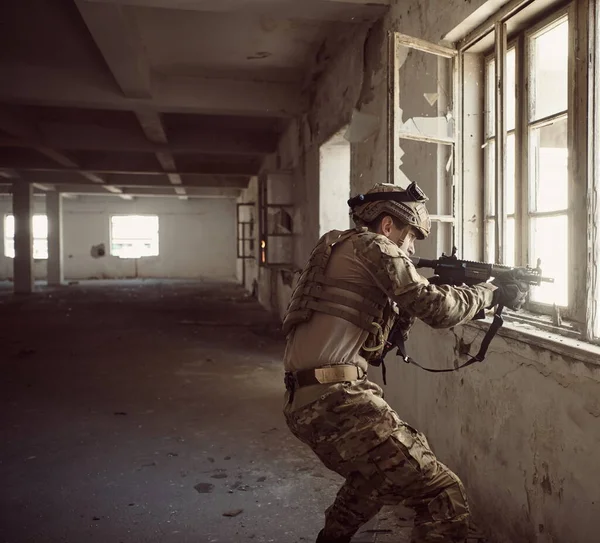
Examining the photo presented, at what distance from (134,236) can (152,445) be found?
16.7 meters

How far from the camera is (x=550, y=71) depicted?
7.34 feet

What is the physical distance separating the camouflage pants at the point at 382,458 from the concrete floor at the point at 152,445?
0.61 metres

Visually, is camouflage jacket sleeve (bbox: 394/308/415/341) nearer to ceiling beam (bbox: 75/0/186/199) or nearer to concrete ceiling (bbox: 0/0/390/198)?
concrete ceiling (bbox: 0/0/390/198)

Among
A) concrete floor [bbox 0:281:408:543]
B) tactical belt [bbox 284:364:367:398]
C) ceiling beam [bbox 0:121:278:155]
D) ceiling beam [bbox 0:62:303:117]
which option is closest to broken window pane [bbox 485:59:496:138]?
tactical belt [bbox 284:364:367:398]

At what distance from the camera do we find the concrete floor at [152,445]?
245cm

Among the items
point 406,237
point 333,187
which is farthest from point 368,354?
point 333,187

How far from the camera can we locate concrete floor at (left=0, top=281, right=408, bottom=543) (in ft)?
8.02

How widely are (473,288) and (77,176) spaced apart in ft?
43.6

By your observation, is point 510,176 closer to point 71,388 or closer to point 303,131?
point 71,388

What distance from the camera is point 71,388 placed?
4680mm

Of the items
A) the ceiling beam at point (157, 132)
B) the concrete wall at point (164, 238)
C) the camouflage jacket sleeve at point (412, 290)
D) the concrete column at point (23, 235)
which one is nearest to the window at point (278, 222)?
the ceiling beam at point (157, 132)

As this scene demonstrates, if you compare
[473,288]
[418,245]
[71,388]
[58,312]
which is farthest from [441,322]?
[58,312]

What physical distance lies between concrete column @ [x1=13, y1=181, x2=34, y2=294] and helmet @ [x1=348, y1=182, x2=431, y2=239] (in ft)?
43.1

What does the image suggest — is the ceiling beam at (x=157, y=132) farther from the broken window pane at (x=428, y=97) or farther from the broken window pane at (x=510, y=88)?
the broken window pane at (x=510, y=88)
